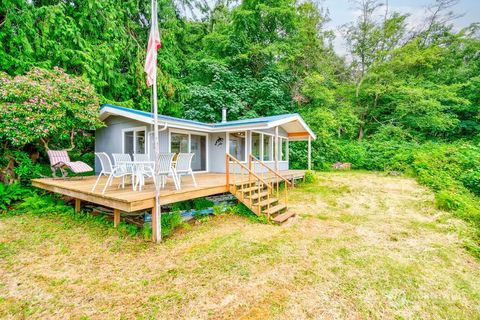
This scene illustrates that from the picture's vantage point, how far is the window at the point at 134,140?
7683 mm

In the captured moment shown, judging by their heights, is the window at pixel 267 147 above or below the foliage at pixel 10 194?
above

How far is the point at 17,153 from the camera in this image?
22.9 ft

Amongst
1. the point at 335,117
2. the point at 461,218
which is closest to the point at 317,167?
the point at 335,117

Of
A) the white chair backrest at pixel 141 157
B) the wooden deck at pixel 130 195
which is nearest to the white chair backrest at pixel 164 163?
the wooden deck at pixel 130 195

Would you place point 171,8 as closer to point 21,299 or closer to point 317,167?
point 317,167

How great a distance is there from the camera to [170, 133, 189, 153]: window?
8016 mm

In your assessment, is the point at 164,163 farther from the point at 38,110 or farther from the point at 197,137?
the point at 197,137

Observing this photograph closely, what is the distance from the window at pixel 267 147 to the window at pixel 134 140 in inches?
197

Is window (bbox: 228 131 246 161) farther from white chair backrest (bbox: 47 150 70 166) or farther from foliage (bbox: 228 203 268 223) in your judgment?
white chair backrest (bbox: 47 150 70 166)

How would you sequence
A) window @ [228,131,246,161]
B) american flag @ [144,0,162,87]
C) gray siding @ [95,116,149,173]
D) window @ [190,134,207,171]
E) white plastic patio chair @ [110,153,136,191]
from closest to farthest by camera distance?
american flag @ [144,0,162,87] < white plastic patio chair @ [110,153,136,191] < gray siding @ [95,116,149,173] < window @ [190,134,207,171] < window @ [228,131,246,161]

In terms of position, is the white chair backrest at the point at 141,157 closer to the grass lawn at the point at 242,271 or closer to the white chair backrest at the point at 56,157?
the white chair backrest at the point at 56,157

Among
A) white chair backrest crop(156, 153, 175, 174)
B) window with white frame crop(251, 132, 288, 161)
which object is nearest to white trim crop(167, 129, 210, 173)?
window with white frame crop(251, 132, 288, 161)

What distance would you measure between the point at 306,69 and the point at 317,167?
7.12 meters

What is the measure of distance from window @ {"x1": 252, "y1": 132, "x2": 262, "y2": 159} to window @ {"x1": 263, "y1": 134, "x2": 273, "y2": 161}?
0.46 meters
